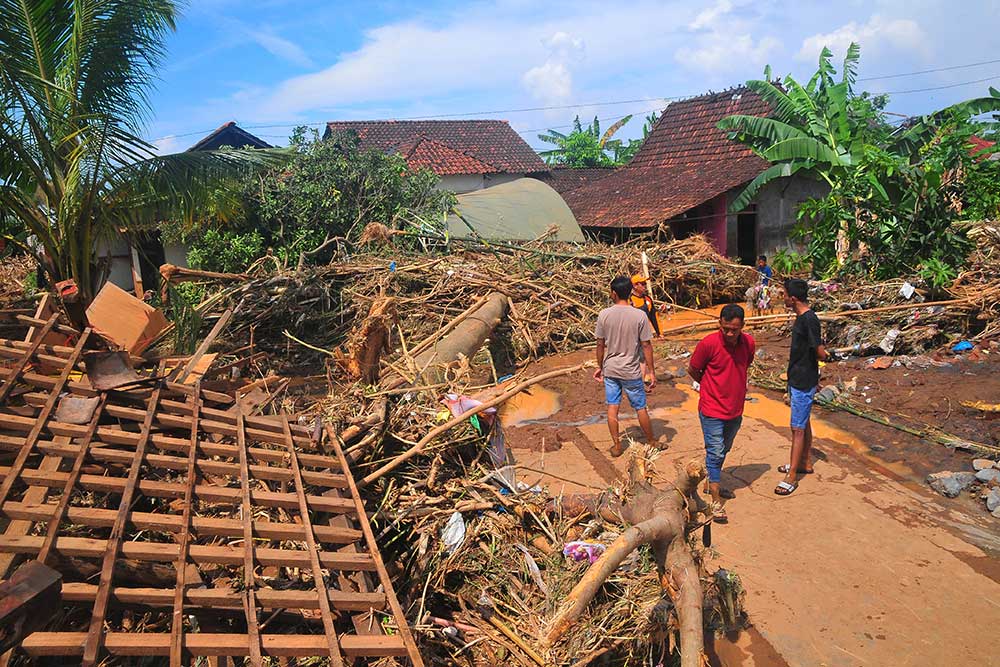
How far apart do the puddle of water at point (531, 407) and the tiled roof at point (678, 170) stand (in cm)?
787

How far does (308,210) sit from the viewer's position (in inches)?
470

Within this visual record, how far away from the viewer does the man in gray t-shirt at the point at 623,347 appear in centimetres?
560

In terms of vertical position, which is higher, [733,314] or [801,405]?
[733,314]

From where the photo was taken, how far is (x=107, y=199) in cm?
765

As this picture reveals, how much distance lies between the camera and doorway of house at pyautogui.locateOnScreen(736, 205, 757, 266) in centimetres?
1727

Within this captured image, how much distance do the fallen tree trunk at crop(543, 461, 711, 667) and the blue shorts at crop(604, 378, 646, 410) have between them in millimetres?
2226

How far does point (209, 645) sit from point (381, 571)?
0.77 meters

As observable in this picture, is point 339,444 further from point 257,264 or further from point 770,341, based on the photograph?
point 770,341

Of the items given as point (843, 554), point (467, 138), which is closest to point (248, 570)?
point (843, 554)

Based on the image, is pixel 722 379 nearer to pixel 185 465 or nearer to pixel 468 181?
pixel 185 465

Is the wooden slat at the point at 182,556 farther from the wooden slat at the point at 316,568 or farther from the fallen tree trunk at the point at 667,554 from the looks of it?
the fallen tree trunk at the point at 667,554

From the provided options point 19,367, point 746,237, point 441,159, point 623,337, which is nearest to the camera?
point 19,367

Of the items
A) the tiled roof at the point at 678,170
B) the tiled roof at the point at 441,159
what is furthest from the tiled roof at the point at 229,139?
the tiled roof at the point at 678,170

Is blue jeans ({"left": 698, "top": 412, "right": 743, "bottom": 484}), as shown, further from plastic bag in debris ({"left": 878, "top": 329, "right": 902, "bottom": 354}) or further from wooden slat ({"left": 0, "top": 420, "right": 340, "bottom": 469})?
plastic bag in debris ({"left": 878, "top": 329, "right": 902, "bottom": 354})
